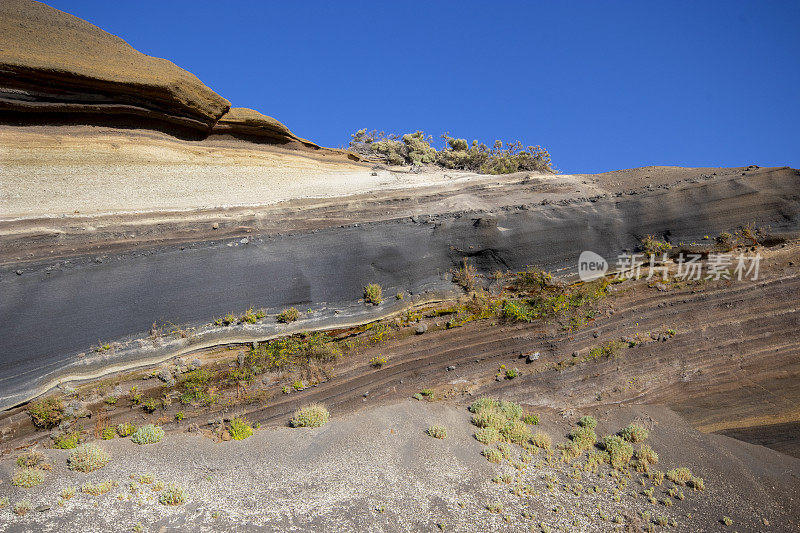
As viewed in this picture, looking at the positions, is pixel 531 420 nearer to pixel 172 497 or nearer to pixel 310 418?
pixel 310 418

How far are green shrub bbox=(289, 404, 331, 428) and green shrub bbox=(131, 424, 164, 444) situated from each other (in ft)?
7.88

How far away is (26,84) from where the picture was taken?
11094 millimetres

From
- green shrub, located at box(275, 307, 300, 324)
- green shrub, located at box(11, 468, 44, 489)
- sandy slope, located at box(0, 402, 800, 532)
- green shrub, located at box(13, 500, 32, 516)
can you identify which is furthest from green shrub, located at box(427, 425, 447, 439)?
green shrub, located at box(11, 468, 44, 489)

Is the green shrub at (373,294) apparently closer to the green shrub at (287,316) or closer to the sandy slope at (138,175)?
the green shrub at (287,316)

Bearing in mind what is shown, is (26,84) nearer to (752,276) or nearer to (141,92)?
(141,92)

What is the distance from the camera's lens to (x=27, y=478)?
669 centimetres

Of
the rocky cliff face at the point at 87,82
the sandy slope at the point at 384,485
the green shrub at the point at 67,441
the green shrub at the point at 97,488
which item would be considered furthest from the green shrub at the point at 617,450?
the rocky cliff face at the point at 87,82

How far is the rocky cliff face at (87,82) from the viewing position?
11.1m

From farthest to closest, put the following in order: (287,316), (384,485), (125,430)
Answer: (287,316) → (125,430) → (384,485)

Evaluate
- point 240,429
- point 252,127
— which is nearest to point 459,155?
point 252,127

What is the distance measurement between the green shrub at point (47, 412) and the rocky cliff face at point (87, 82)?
8159 mm

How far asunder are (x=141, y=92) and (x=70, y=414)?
8795 millimetres

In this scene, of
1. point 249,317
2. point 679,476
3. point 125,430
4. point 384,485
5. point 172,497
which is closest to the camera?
point 172,497

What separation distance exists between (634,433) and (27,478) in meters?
11.0
